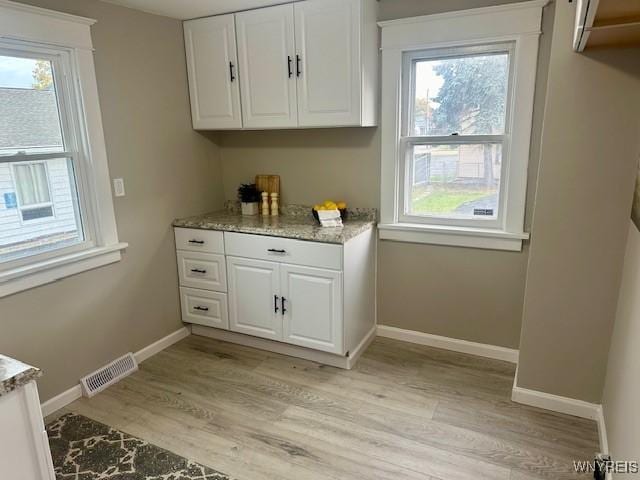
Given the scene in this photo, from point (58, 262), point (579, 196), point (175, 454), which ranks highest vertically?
point (579, 196)

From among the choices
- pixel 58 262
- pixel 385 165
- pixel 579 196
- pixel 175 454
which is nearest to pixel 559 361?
pixel 579 196

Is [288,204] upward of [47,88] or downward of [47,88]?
downward

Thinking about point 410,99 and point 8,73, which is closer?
point 8,73

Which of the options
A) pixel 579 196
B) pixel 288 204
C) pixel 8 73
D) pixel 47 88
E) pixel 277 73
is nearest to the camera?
pixel 579 196

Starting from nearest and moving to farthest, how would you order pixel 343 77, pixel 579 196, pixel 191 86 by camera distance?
pixel 579 196
pixel 343 77
pixel 191 86

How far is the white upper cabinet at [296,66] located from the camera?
261 cm

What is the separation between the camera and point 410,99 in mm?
2852

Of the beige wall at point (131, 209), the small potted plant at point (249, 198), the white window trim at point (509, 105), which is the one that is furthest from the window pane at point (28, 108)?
the white window trim at point (509, 105)

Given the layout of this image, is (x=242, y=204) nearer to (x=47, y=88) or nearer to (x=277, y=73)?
(x=277, y=73)

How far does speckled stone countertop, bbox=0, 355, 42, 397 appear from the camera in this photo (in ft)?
4.05

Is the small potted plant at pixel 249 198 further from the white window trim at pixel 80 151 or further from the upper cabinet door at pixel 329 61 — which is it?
the white window trim at pixel 80 151

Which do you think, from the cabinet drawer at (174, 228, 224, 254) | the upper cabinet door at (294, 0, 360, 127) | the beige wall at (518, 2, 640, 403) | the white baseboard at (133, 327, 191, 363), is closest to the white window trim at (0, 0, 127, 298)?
the cabinet drawer at (174, 228, 224, 254)

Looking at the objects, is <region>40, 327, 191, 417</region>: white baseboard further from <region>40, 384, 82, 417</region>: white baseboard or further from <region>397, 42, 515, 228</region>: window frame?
<region>397, 42, 515, 228</region>: window frame

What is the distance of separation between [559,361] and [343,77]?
6.60 feet
